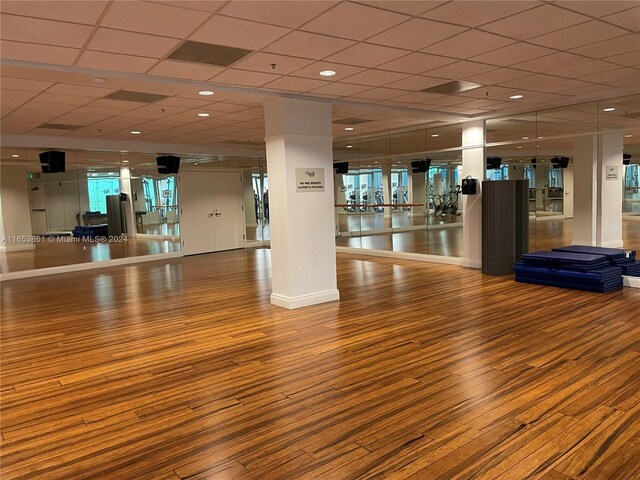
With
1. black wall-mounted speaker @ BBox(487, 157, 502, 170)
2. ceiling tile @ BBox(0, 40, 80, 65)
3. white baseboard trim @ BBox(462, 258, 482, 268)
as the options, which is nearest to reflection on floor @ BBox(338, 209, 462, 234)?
white baseboard trim @ BBox(462, 258, 482, 268)

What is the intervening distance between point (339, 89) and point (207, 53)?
2089 mm

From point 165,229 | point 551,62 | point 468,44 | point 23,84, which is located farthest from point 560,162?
point 165,229

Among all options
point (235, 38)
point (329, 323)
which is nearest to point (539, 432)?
point (329, 323)

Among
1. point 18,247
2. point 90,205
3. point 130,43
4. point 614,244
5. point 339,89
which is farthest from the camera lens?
point 90,205

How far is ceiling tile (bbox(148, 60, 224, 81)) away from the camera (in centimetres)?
480

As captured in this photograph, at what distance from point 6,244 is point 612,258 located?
11228 millimetres

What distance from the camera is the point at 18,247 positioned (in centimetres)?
1038

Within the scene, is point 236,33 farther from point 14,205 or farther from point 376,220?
point 376,220

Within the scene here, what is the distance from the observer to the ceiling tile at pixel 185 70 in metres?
4.80

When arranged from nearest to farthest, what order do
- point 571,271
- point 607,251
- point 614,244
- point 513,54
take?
point 513,54 < point 571,271 < point 607,251 < point 614,244

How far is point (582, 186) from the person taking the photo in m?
8.17

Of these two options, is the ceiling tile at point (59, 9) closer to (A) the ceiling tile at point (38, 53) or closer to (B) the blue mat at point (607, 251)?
(A) the ceiling tile at point (38, 53)

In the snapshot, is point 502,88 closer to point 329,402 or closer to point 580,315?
point 580,315

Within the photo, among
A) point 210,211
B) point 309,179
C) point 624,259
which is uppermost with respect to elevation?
point 309,179
